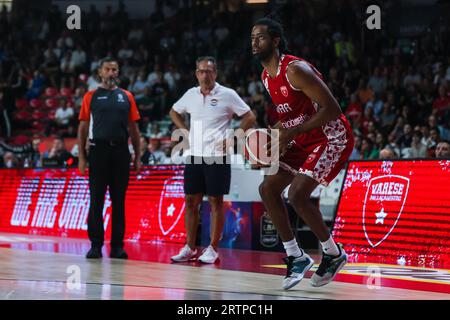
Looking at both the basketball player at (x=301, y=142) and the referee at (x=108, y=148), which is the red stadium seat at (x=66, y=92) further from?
the basketball player at (x=301, y=142)

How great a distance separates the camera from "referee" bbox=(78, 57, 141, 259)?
8656mm

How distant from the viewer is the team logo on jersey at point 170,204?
37.1 feet

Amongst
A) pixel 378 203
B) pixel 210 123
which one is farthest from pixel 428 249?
pixel 210 123

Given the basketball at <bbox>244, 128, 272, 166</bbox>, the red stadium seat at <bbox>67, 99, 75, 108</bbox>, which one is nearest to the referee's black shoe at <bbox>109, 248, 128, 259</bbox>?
the basketball at <bbox>244, 128, 272, 166</bbox>

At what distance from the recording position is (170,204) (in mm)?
11508

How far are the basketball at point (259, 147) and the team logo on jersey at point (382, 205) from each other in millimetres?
2805

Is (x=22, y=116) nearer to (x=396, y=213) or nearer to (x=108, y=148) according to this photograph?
(x=108, y=148)

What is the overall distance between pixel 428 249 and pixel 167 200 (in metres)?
4.39

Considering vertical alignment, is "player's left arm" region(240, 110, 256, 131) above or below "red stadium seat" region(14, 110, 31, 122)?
below

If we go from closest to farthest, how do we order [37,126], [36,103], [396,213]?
[396,213]
[37,126]
[36,103]

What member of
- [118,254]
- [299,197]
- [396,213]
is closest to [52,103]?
[118,254]

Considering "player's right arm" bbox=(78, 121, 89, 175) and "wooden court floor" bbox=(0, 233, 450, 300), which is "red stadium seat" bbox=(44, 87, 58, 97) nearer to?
"wooden court floor" bbox=(0, 233, 450, 300)

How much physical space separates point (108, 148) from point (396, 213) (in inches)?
117

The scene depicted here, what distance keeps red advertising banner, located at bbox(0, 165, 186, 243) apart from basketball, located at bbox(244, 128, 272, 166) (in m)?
4.97
